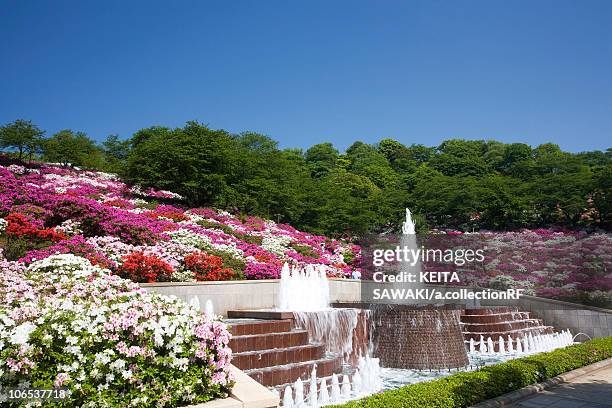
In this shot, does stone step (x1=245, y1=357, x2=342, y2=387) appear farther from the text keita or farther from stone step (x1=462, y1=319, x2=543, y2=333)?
the text keita

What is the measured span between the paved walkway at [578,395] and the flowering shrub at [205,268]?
1020cm

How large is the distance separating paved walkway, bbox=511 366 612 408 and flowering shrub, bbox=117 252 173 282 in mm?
9662

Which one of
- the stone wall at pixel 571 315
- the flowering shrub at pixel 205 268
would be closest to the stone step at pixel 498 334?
the stone wall at pixel 571 315

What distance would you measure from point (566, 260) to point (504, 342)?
1308cm

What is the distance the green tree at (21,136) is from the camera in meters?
38.2

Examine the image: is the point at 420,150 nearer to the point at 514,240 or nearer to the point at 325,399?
the point at 514,240

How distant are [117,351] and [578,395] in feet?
26.8

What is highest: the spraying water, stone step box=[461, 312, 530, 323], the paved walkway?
the spraying water

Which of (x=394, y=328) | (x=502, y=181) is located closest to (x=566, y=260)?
(x=394, y=328)

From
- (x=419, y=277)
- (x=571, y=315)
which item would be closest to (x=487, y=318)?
(x=571, y=315)

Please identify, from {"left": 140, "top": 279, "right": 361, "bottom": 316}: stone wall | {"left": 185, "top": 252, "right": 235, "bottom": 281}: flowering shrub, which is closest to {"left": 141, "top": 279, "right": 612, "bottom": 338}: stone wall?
{"left": 140, "top": 279, "right": 361, "bottom": 316}: stone wall

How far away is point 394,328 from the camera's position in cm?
1304

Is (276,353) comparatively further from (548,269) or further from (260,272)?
(548,269)

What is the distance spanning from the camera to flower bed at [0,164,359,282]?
45.6ft
